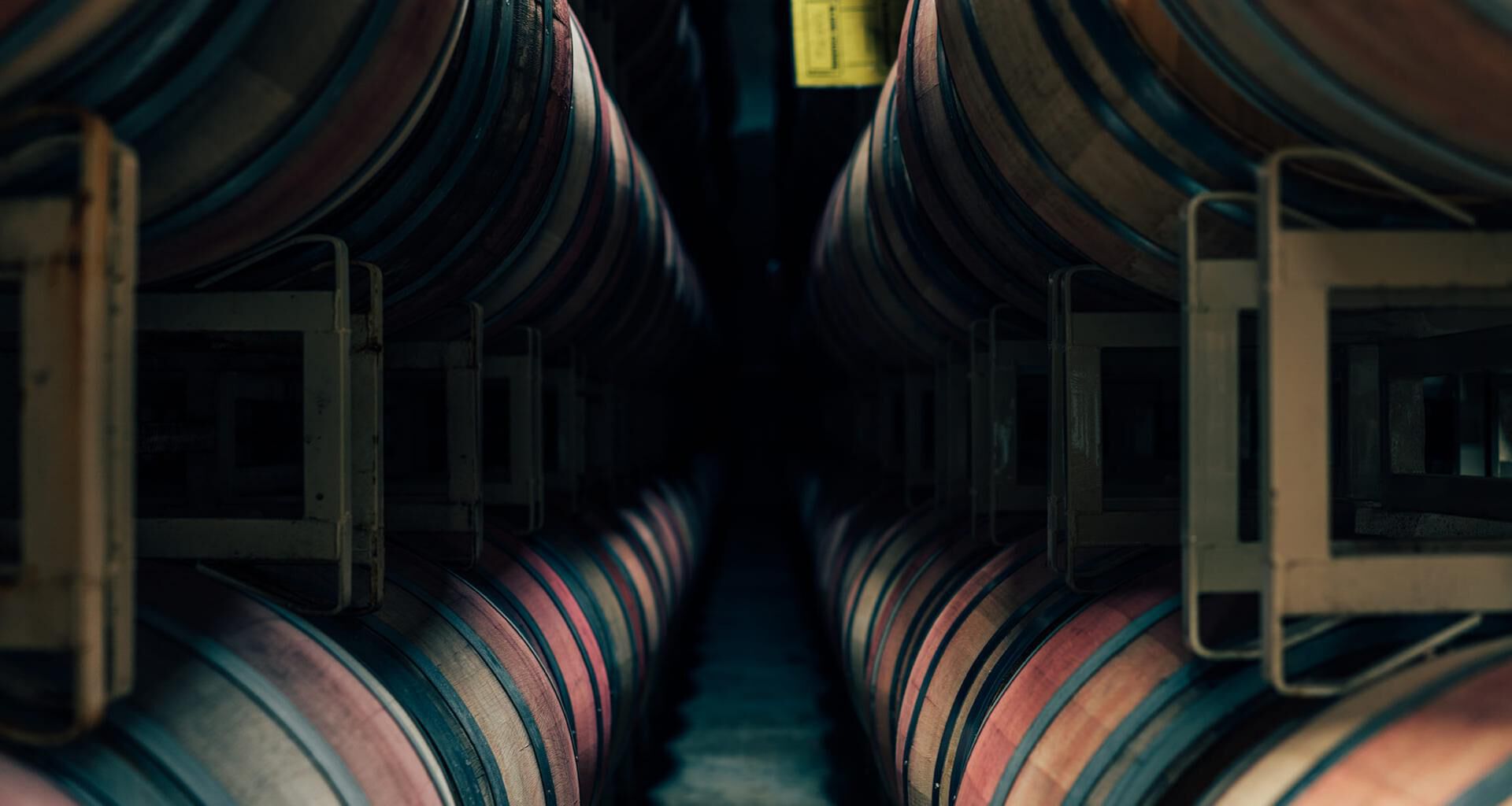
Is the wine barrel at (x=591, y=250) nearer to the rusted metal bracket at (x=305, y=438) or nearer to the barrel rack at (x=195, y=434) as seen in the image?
the barrel rack at (x=195, y=434)

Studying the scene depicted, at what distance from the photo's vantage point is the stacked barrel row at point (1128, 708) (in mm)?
1549

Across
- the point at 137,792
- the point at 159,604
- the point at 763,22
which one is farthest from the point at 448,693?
the point at 763,22

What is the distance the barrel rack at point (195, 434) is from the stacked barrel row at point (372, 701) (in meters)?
0.09

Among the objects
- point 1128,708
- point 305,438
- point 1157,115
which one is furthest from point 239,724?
point 1157,115

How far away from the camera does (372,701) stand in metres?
2.16

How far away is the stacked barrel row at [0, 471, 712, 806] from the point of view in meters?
1.70

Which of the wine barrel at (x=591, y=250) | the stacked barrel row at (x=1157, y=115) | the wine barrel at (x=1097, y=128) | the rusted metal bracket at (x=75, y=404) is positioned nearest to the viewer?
the rusted metal bracket at (x=75, y=404)

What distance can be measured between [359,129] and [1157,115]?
1321 millimetres

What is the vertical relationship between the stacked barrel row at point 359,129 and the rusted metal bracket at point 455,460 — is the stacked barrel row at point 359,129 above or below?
above

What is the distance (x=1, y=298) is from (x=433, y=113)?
0.85 metres

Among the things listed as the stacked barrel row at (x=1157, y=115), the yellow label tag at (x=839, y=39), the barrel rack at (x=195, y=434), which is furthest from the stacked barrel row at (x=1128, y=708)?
the yellow label tag at (x=839, y=39)

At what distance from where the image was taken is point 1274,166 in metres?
1.59

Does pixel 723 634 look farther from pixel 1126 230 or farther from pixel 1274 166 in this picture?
pixel 1274 166

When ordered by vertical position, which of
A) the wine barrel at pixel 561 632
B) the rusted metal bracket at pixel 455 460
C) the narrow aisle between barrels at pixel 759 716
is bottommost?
the narrow aisle between barrels at pixel 759 716
